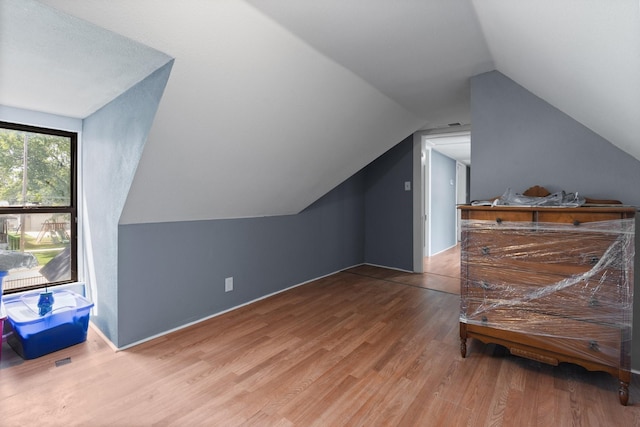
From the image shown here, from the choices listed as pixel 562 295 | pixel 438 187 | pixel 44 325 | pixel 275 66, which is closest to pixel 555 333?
pixel 562 295

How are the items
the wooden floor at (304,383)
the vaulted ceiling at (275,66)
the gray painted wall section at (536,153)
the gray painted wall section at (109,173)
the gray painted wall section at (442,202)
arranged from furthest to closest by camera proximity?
the gray painted wall section at (442,202) → the gray painted wall section at (536,153) → the gray painted wall section at (109,173) → the wooden floor at (304,383) → the vaulted ceiling at (275,66)

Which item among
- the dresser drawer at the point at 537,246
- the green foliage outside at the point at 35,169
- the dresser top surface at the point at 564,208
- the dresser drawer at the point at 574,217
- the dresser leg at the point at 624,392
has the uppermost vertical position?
the green foliage outside at the point at 35,169

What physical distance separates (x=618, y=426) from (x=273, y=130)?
2.60m

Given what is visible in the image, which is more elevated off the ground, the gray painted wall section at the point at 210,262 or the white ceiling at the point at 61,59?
the white ceiling at the point at 61,59

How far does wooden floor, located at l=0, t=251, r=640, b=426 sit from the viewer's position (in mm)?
1553

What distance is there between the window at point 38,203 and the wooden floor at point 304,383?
867 mm

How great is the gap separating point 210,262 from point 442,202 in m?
5.22

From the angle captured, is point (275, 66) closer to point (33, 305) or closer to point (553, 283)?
point (553, 283)

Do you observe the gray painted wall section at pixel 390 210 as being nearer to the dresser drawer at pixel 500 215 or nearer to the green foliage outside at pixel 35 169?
the dresser drawer at pixel 500 215

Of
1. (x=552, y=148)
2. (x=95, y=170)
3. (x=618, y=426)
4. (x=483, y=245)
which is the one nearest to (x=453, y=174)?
(x=552, y=148)

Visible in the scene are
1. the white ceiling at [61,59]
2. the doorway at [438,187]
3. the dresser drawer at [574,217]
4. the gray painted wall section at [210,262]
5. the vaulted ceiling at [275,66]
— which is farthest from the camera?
the doorway at [438,187]

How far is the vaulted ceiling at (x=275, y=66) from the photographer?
4.28ft

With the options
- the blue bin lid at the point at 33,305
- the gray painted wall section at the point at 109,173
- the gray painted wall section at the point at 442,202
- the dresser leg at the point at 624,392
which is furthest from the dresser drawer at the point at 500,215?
the gray painted wall section at the point at 442,202

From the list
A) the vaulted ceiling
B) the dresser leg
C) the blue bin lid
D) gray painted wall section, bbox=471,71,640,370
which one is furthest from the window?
the dresser leg
